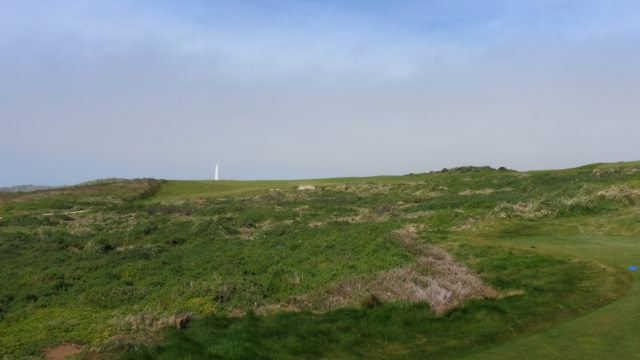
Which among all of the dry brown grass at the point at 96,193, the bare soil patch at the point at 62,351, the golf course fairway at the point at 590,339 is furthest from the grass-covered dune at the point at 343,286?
the dry brown grass at the point at 96,193

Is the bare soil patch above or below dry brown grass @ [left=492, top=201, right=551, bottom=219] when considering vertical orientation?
below

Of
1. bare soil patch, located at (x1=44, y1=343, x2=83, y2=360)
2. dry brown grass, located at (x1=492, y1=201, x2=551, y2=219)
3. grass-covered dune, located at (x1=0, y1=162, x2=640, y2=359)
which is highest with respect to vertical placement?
dry brown grass, located at (x1=492, y1=201, x2=551, y2=219)

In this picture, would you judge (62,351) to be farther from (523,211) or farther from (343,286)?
(523,211)

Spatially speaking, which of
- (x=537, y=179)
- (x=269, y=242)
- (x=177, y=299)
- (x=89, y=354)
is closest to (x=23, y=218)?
(x=269, y=242)

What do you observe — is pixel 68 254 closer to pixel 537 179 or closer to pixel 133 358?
pixel 133 358

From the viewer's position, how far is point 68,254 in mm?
24297

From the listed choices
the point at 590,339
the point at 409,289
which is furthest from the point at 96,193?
the point at 590,339

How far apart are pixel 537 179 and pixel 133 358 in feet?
160

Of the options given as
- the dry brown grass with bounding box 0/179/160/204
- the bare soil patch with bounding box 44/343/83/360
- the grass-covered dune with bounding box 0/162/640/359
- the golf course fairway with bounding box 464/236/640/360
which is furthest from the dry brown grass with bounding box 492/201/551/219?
the dry brown grass with bounding box 0/179/160/204

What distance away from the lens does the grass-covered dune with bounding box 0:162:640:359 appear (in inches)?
332

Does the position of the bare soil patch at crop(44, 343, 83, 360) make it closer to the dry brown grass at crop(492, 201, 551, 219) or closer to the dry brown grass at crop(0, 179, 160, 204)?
the dry brown grass at crop(492, 201, 551, 219)

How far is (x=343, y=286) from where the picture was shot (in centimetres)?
1246

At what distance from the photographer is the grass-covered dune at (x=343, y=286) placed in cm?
842

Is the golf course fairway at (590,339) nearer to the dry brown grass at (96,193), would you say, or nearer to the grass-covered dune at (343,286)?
the grass-covered dune at (343,286)
